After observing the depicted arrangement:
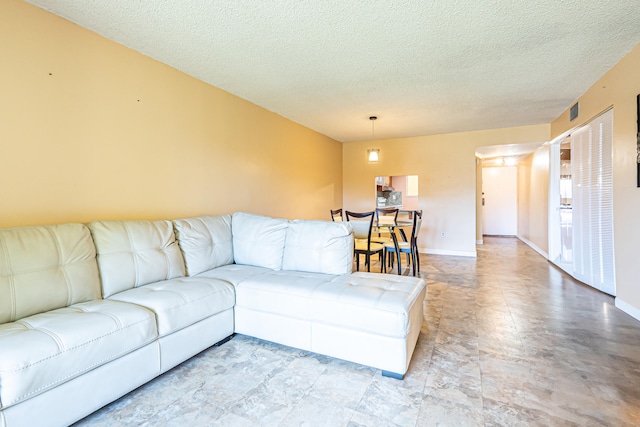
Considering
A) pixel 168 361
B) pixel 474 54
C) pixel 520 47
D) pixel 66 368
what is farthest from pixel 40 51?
pixel 520 47

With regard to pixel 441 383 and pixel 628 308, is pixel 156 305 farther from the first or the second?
pixel 628 308

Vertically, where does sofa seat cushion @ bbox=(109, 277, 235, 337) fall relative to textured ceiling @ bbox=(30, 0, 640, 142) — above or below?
below

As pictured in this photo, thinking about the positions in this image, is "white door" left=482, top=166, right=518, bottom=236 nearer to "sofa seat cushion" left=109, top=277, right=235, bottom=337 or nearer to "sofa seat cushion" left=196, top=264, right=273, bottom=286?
"sofa seat cushion" left=196, top=264, right=273, bottom=286

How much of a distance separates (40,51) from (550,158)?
22.1 ft

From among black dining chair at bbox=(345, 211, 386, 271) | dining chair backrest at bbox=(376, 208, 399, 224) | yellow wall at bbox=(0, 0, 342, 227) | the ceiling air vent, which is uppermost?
the ceiling air vent

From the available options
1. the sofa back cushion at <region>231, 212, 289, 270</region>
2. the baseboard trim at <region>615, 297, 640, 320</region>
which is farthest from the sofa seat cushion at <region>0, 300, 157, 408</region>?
the baseboard trim at <region>615, 297, 640, 320</region>

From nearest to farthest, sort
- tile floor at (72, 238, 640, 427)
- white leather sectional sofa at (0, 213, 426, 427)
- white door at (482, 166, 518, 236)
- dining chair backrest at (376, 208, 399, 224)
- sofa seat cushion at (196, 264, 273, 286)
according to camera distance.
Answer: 1. white leather sectional sofa at (0, 213, 426, 427)
2. tile floor at (72, 238, 640, 427)
3. sofa seat cushion at (196, 264, 273, 286)
4. dining chair backrest at (376, 208, 399, 224)
5. white door at (482, 166, 518, 236)

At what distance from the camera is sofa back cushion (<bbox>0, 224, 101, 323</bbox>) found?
1575 millimetres

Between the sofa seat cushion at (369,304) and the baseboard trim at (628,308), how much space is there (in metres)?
2.17

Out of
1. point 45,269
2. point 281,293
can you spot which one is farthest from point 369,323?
point 45,269

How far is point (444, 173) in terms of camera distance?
20.1ft

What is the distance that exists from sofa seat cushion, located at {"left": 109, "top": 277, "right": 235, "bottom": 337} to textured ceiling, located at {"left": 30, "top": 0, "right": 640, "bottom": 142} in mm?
1979

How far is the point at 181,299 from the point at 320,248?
1.16 m

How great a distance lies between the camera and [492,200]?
9.08 meters
